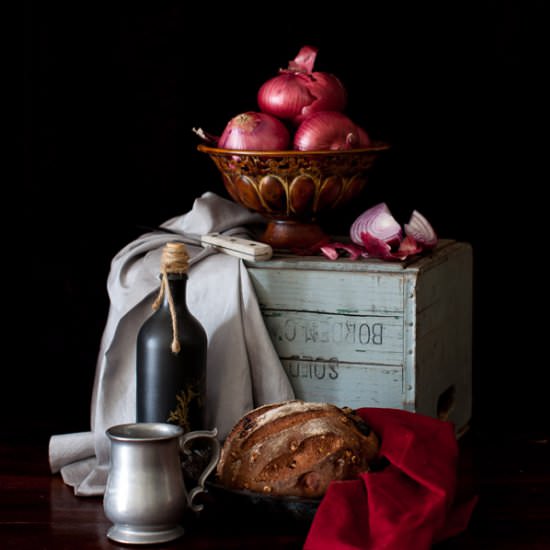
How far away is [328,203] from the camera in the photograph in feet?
6.53

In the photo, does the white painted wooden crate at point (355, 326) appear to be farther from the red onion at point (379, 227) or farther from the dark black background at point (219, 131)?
the dark black background at point (219, 131)

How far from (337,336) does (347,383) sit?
0.25 ft

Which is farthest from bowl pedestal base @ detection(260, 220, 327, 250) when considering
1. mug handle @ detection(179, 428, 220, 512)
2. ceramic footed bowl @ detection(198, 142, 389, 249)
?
mug handle @ detection(179, 428, 220, 512)

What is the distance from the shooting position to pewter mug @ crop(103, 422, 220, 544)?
1529mm

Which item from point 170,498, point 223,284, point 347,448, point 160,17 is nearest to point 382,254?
point 223,284

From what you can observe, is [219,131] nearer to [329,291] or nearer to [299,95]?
[299,95]

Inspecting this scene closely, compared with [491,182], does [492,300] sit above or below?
below

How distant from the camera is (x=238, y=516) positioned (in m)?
1.65

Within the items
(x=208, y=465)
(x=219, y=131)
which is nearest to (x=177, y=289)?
(x=208, y=465)

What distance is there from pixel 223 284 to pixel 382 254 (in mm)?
258

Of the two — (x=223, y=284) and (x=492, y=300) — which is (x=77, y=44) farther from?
(x=492, y=300)

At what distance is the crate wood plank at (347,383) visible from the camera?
1.88 meters

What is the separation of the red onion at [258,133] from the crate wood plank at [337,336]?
0.27m

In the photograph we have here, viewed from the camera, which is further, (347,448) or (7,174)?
(7,174)
